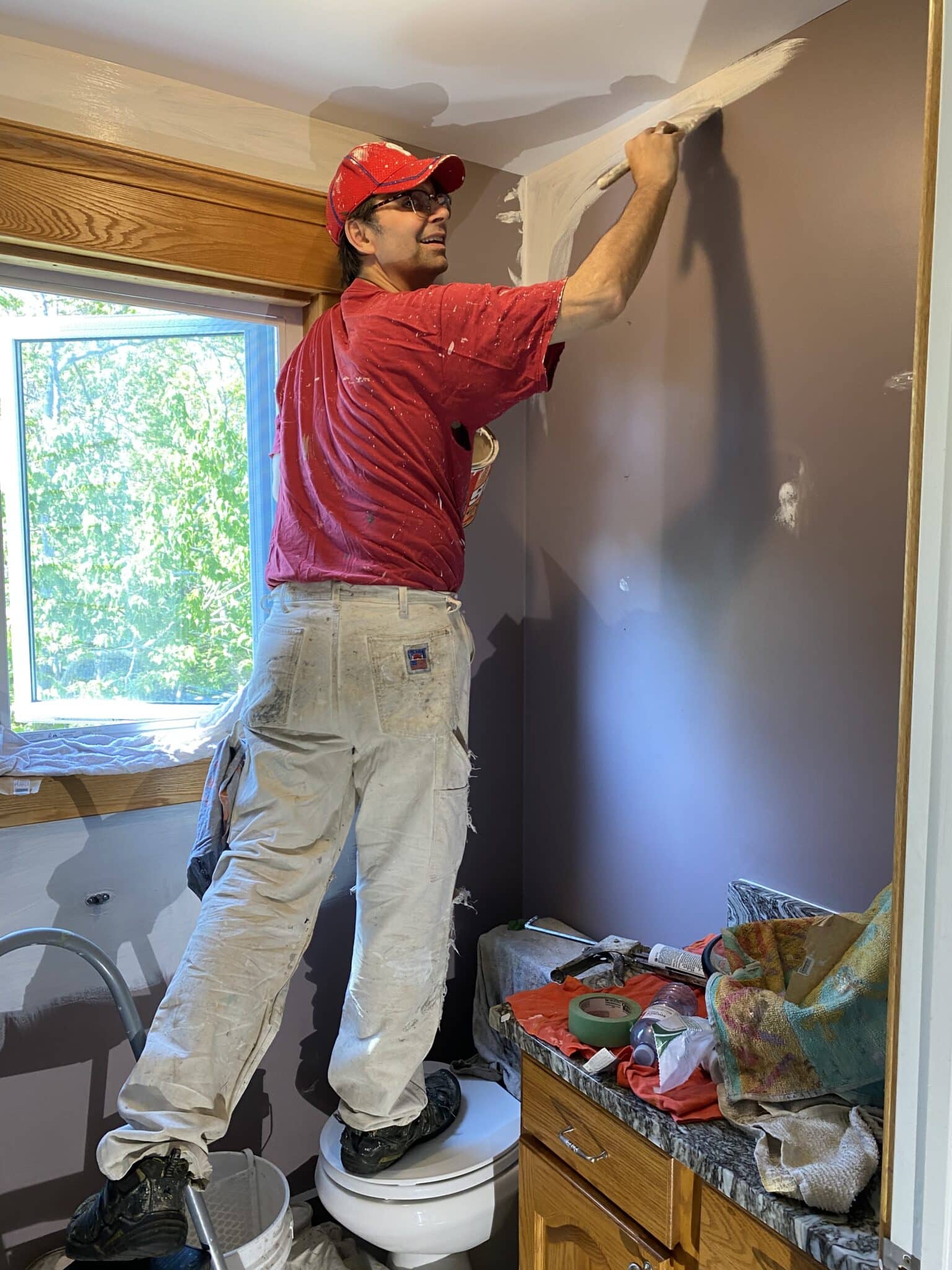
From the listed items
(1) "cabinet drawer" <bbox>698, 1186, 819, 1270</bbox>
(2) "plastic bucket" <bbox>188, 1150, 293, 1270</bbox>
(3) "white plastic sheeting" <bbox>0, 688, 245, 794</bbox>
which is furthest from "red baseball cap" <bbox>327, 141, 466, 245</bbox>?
(2) "plastic bucket" <bbox>188, 1150, 293, 1270</bbox>

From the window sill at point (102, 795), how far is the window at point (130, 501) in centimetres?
15

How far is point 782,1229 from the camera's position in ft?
3.12

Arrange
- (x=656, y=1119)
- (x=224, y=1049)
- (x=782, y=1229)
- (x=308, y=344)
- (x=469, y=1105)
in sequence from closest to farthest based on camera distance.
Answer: (x=782, y=1229), (x=656, y=1119), (x=224, y=1049), (x=308, y=344), (x=469, y=1105)

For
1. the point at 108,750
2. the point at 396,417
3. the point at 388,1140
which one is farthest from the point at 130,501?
the point at 388,1140

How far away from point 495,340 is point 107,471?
861mm

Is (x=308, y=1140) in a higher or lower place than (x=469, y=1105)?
lower

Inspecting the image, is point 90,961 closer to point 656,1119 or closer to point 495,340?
point 656,1119

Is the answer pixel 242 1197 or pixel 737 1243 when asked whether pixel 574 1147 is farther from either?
pixel 242 1197

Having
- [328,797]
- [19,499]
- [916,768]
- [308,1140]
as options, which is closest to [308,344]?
[19,499]

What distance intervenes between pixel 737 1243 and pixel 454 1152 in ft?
2.11

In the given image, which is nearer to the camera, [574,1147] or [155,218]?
[574,1147]

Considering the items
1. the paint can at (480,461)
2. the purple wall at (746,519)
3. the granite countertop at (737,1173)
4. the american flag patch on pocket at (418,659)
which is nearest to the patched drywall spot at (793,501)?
the purple wall at (746,519)

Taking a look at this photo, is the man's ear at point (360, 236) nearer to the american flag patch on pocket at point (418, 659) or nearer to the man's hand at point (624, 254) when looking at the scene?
the man's hand at point (624, 254)

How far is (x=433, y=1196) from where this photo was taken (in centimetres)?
147
